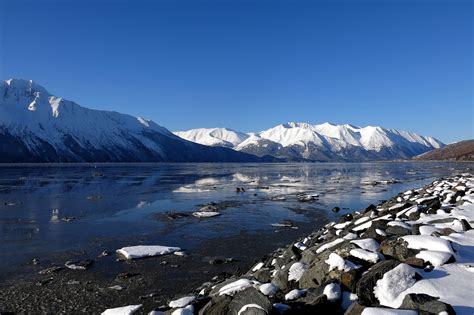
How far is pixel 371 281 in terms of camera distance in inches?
370

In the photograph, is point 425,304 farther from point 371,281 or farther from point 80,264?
point 80,264

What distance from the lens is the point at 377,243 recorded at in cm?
1248

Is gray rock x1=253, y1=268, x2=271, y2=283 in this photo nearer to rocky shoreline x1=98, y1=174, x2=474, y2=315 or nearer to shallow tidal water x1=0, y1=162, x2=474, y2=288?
rocky shoreline x1=98, y1=174, x2=474, y2=315

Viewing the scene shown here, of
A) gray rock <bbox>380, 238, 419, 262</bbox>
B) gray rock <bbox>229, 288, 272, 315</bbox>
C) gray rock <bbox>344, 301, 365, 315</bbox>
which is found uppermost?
gray rock <bbox>380, 238, 419, 262</bbox>

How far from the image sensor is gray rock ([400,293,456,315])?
7616 mm

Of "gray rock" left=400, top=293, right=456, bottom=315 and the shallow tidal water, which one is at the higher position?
"gray rock" left=400, top=293, right=456, bottom=315

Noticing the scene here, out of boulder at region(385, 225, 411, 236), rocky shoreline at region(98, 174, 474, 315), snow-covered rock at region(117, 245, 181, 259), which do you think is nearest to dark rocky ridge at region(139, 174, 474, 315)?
rocky shoreline at region(98, 174, 474, 315)

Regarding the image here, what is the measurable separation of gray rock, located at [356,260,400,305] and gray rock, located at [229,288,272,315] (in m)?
2.38

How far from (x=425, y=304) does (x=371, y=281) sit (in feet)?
5.29

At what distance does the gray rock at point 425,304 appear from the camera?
762cm

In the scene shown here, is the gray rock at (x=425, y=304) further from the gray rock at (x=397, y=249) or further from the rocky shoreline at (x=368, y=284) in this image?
the gray rock at (x=397, y=249)

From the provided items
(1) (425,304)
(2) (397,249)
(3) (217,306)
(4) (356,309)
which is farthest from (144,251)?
(1) (425,304)

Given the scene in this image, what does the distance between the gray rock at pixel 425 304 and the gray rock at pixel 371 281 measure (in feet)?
2.83

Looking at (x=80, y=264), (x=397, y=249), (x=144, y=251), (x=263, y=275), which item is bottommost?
(x=80, y=264)
